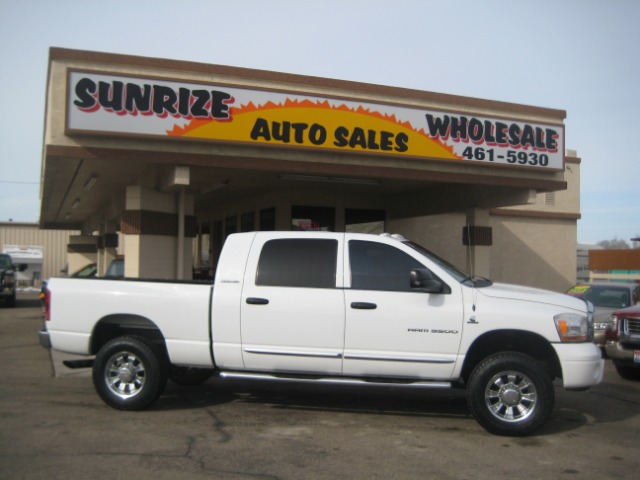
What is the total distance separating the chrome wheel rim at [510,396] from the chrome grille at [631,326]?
419cm

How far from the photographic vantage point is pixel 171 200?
1410 cm

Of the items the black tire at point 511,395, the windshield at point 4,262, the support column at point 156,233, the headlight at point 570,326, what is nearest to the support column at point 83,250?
the windshield at point 4,262

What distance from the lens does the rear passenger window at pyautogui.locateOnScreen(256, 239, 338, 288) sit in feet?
23.0

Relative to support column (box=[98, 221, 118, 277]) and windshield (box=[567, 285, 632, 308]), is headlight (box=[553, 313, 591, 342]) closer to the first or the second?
windshield (box=[567, 285, 632, 308])

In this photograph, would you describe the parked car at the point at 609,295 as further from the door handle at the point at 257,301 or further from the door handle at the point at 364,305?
the door handle at the point at 257,301

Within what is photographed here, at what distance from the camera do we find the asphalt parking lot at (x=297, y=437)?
5434 millimetres

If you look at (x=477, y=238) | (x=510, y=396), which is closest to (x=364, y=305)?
(x=510, y=396)

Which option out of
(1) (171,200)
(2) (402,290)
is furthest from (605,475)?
(1) (171,200)

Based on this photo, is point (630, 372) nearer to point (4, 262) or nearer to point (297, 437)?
point (297, 437)

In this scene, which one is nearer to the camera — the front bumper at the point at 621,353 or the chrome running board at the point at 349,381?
the chrome running board at the point at 349,381

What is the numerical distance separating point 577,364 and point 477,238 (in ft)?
30.2

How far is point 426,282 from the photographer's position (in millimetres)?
6641

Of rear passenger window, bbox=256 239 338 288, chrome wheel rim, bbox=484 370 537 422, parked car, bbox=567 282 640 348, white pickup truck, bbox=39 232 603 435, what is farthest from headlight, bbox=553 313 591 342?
parked car, bbox=567 282 640 348

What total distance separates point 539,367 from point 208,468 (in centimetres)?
351
